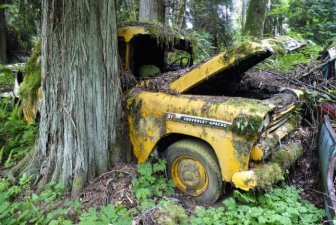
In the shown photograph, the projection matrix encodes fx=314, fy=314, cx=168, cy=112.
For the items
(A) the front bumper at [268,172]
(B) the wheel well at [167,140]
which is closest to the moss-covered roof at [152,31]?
(B) the wheel well at [167,140]

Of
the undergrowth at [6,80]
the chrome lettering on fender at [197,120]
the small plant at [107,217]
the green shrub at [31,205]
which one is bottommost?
the green shrub at [31,205]

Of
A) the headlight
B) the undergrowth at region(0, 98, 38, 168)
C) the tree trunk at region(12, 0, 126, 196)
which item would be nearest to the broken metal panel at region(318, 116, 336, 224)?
the headlight

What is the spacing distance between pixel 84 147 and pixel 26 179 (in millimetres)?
889

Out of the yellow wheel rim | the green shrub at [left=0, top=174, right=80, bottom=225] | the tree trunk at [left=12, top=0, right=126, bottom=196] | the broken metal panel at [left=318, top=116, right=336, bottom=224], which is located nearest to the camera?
the broken metal panel at [left=318, top=116, right=336, bottom=224]

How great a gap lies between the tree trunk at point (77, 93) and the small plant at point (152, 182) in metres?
0.52

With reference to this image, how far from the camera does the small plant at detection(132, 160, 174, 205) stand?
371 cm

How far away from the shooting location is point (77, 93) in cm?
374

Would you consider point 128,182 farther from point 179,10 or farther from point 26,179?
point 179,10

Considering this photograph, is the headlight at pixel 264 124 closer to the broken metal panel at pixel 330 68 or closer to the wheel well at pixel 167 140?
the wheel well at pixel 167 140

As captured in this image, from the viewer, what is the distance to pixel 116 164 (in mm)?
4191

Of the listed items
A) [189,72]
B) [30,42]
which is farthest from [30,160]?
[30,42]

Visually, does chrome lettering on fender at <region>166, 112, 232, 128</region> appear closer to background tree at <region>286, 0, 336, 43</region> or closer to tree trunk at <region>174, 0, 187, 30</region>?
tree trunk at <region>174, 0, 187, 30</region>

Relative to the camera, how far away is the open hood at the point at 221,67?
3477mm

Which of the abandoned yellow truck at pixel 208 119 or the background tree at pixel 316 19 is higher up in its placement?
the background tree at pixel 316 19
